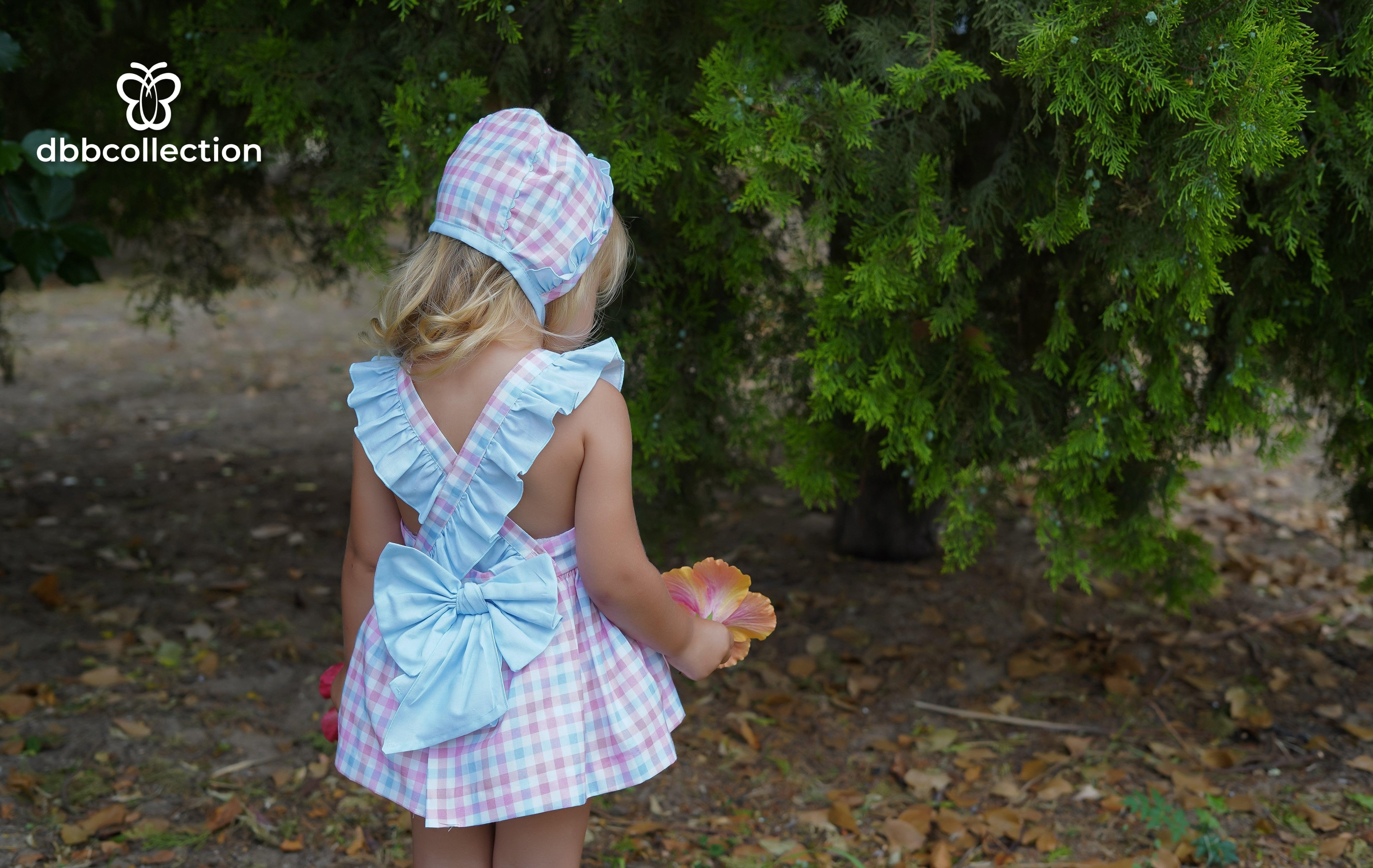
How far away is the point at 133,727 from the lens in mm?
3145

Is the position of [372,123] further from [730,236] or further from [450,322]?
[450,322]

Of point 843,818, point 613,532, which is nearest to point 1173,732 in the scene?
point 843,818

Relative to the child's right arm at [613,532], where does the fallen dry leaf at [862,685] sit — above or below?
below

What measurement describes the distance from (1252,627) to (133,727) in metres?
3.74

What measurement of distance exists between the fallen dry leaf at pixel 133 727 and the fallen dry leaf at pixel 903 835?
212 centimetres

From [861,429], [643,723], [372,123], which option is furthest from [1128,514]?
[372,123]

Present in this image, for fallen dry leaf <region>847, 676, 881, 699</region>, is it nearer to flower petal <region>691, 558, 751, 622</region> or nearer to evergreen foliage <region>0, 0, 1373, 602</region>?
evergreen foliage <region>0, 0, 1373, 602</region>

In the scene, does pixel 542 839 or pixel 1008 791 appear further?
pixel 1008 791

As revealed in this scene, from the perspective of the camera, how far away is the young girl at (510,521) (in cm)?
171

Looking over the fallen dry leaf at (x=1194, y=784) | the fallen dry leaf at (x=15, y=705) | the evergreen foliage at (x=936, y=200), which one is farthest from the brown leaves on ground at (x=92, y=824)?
the fallen dry leaf at (x=1194, y=784)

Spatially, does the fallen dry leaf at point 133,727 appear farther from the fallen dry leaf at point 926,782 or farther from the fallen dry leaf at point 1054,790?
the fallen dry leaf at point 1054,790

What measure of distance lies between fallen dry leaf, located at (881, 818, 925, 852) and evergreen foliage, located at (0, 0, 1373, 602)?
77 cm

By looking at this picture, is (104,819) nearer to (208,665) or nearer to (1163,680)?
(208,665)

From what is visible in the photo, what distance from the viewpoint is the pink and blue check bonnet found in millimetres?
1704
